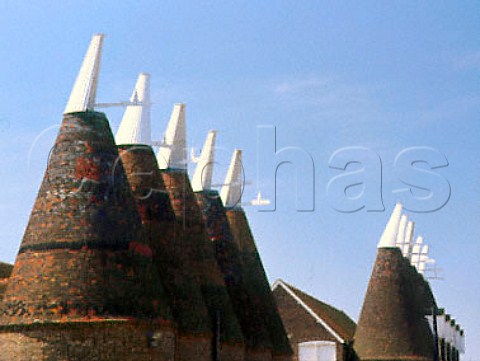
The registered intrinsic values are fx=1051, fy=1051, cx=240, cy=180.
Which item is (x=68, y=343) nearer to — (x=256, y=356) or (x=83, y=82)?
(x=83, y=82)

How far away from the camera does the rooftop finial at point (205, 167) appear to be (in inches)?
1160

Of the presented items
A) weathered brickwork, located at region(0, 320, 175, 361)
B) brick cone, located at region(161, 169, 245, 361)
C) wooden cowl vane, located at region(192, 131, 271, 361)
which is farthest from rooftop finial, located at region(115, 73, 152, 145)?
weathered brickwork, located at region(0, 320, 175, 361)

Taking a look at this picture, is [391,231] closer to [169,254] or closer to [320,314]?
[320,314]

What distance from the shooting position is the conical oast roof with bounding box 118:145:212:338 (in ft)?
76.1

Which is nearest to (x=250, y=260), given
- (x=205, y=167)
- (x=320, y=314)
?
(x=205, y=167)

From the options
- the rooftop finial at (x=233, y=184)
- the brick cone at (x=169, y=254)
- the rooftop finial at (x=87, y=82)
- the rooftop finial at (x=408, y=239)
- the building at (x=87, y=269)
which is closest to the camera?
the building at (x=87, y=269)

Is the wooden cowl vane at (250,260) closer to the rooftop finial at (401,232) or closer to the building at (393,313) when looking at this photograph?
the building at (393,313)

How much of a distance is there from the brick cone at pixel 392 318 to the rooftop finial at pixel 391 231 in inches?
12.8

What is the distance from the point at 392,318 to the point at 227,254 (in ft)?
40.4

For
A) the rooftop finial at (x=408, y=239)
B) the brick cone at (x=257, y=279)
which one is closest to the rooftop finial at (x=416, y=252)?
the rooftop finial at (x=408, y=239)

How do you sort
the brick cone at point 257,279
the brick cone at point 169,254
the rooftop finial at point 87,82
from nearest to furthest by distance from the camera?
1. the rooftop finial at point 87,82
2. the brick cone at point 169,254
3. the brick cone at point 257,279

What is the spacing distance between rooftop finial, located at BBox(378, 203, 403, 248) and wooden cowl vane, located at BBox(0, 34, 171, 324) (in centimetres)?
2263

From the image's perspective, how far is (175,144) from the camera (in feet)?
88.1

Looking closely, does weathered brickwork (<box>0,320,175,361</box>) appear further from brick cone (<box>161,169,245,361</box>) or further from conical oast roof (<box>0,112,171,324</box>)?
brick cone (<box>161,169,245,361</box>)
